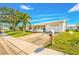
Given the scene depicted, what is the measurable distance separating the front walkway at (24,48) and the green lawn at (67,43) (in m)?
0.07

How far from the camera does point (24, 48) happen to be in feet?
8.61

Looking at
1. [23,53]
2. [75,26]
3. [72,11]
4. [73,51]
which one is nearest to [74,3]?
[72,11]

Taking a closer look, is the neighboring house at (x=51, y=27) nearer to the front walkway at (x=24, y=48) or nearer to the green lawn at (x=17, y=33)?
the green lawn at (x=17, y=33)

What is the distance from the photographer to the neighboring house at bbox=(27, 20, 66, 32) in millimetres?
2664

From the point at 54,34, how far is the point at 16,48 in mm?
470

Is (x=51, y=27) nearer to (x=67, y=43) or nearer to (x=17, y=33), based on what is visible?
(x=67, y=43)

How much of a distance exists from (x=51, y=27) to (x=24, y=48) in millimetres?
403

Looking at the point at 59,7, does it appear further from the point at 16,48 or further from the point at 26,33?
the point at 16,48

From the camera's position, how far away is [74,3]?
2.58m

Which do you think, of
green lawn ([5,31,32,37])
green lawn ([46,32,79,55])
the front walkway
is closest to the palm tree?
green lawn ([5,31,32,37])

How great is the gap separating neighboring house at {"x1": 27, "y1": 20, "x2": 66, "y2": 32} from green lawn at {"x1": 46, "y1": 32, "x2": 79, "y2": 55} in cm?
7

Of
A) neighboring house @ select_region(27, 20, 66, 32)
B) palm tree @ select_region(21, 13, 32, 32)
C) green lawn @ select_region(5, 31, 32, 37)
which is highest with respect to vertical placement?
palm tree @ select_region(21, 13, 32, 32)

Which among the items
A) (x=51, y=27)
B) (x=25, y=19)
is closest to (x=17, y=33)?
(x=25, y=19)

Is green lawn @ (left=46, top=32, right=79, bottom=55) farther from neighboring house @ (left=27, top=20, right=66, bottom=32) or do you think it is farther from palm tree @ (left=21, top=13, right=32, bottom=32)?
palm tree @ (left=21, top=13, right=32, bottom=32)
